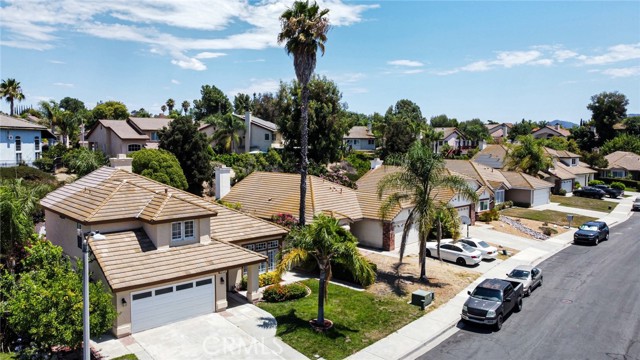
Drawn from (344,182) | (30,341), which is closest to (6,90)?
(344,182)

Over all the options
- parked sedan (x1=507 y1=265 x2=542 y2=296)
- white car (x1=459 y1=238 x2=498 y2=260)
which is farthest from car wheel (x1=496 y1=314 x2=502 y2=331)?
white car (x1=459 y1=238 x2=498 y2=260)

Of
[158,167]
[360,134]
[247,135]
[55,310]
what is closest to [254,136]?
[247,135]

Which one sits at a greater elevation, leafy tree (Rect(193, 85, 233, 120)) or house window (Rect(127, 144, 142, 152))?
leafy tree (Rect(193, 85, 233, 120))

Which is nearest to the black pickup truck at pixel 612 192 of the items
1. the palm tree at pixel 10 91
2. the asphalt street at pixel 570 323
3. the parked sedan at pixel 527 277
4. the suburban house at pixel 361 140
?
the asphalt street at pixel 570 323

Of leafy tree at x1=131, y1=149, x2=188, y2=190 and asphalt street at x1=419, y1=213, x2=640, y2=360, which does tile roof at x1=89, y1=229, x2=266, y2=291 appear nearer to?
asphalt street at x1=419, y1=213, x2=640, y2=360

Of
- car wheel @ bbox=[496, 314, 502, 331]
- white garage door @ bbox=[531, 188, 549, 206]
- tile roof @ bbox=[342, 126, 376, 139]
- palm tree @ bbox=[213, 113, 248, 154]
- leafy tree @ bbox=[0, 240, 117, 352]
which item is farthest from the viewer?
tile roof @ bbox=[342, 126, 376, 139]

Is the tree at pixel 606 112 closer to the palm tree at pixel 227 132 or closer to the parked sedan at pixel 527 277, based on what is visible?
the palm tree at pixel 227 132

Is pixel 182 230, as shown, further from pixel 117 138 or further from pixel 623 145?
pixel 623 145
